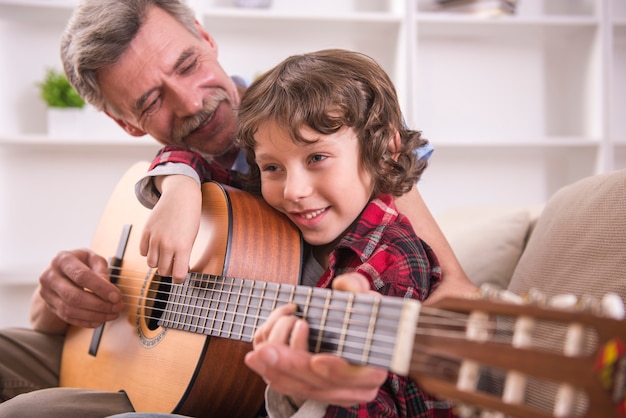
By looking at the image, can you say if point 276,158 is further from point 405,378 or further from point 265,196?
point 405,378

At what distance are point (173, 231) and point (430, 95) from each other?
2190 mm

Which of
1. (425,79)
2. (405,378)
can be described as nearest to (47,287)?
(405,378)

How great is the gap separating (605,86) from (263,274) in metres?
2.31

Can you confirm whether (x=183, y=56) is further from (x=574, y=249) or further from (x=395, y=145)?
(x=574, y=249)

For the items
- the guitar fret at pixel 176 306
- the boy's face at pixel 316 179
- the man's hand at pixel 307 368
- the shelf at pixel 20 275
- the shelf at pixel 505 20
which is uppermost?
the shelf at pixel 505 20

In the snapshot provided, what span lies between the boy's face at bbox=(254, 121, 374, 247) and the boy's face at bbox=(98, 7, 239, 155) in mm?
424

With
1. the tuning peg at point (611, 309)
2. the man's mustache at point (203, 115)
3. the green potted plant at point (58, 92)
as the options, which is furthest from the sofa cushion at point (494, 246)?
the green potted plant at point (58, 92)

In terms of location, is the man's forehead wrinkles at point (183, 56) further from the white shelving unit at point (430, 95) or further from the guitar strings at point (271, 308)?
the white shelving unit at point (430, 95)

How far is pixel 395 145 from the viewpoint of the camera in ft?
4.00

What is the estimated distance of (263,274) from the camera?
3.56ft

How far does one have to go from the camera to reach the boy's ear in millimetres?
1201

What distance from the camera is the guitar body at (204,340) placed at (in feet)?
3.36

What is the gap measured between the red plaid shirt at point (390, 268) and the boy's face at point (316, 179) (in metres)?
0.04

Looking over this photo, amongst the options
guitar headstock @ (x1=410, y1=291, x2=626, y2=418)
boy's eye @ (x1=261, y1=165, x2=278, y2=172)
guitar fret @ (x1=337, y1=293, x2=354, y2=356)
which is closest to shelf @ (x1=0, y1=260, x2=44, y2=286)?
boy's eye @ (x1=261, y1=165, x2=278, y2=172)
